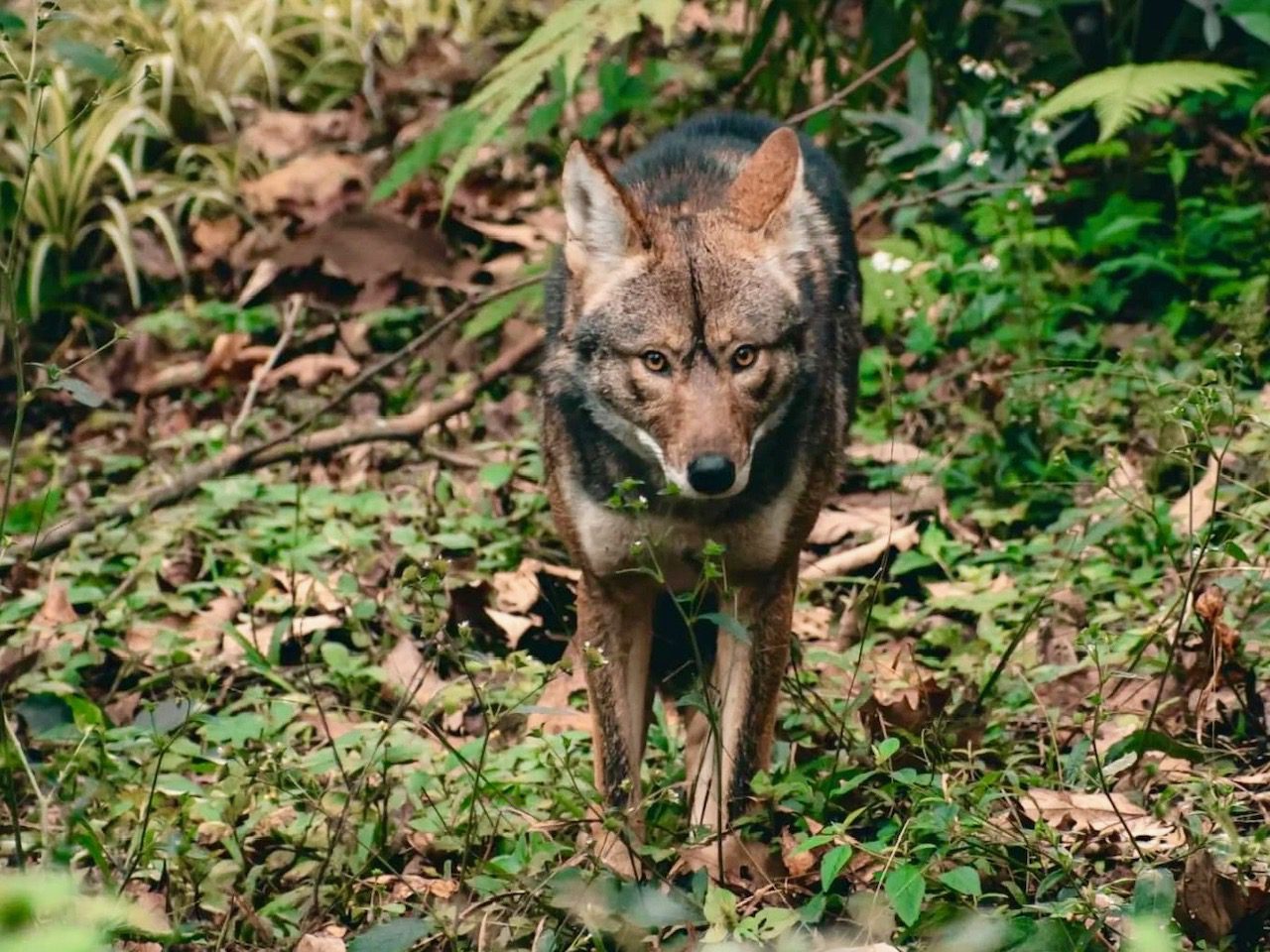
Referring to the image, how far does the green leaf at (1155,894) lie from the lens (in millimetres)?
2945

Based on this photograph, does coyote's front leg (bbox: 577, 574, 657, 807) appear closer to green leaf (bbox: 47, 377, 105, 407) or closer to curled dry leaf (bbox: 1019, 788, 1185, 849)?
curled dry leaf (bbox: 1019, 788, 1185, 849)

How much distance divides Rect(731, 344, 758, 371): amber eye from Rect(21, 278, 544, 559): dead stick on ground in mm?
2520

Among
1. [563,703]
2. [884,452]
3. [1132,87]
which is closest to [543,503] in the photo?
[563,703]

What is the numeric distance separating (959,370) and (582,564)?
2.75 metres

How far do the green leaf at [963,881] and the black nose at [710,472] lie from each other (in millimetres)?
1167

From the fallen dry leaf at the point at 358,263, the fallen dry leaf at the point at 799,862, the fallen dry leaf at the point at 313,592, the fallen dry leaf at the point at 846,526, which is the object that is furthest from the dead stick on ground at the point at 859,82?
the fallen dry leaf at the point at 799,862

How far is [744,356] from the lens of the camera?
4227 millimetres

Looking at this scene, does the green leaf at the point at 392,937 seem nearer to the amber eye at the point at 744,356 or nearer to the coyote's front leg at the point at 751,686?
the coyote's front leg at the point at 751,686

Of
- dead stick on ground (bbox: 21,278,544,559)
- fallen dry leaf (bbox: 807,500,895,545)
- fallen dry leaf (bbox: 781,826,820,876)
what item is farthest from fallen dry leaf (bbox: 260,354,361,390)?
fallen dry leaf (bbox: 781,826,820,876)

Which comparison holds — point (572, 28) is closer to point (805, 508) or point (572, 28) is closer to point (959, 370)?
point (959, 370)

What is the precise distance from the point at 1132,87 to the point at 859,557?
2.17 metres

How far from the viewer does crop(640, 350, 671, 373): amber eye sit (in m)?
4.20

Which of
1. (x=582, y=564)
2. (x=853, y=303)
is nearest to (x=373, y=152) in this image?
(x=853, y=303)

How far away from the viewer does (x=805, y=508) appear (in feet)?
15.0
